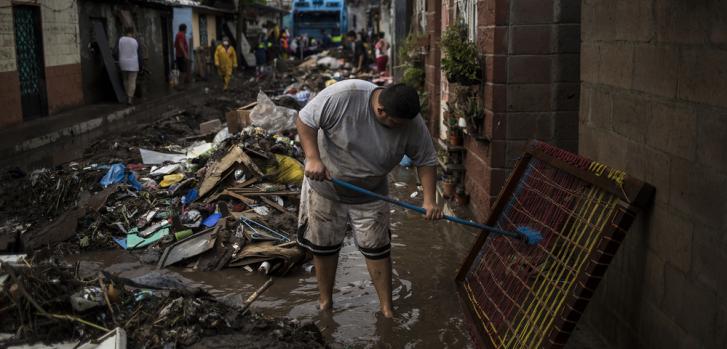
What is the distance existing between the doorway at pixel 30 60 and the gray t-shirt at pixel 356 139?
40.1ft

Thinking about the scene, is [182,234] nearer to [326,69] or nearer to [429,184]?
[429,184]

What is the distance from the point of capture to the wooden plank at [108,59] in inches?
760

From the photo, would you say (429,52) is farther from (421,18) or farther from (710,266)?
(710,266)

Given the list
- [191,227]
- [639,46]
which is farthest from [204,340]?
[191,227]

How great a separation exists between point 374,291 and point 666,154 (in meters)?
2.77

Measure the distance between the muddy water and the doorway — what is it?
993cm

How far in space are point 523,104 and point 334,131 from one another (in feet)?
9.21

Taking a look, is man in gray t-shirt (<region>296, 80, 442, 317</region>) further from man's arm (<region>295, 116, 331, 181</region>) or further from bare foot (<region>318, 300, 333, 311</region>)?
bare foot (<region>318, 300, 333, 311</region>)

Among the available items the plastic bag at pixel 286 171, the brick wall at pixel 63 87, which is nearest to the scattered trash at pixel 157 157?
the plastic bag at pixel 286 171

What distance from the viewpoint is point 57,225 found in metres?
7.16

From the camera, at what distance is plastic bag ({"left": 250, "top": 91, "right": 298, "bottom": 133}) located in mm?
11641

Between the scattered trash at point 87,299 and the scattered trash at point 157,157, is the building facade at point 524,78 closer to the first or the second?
the scattered trash at point 87,299

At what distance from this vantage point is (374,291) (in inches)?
230

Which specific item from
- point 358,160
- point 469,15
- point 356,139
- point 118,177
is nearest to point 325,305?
point 358,160
